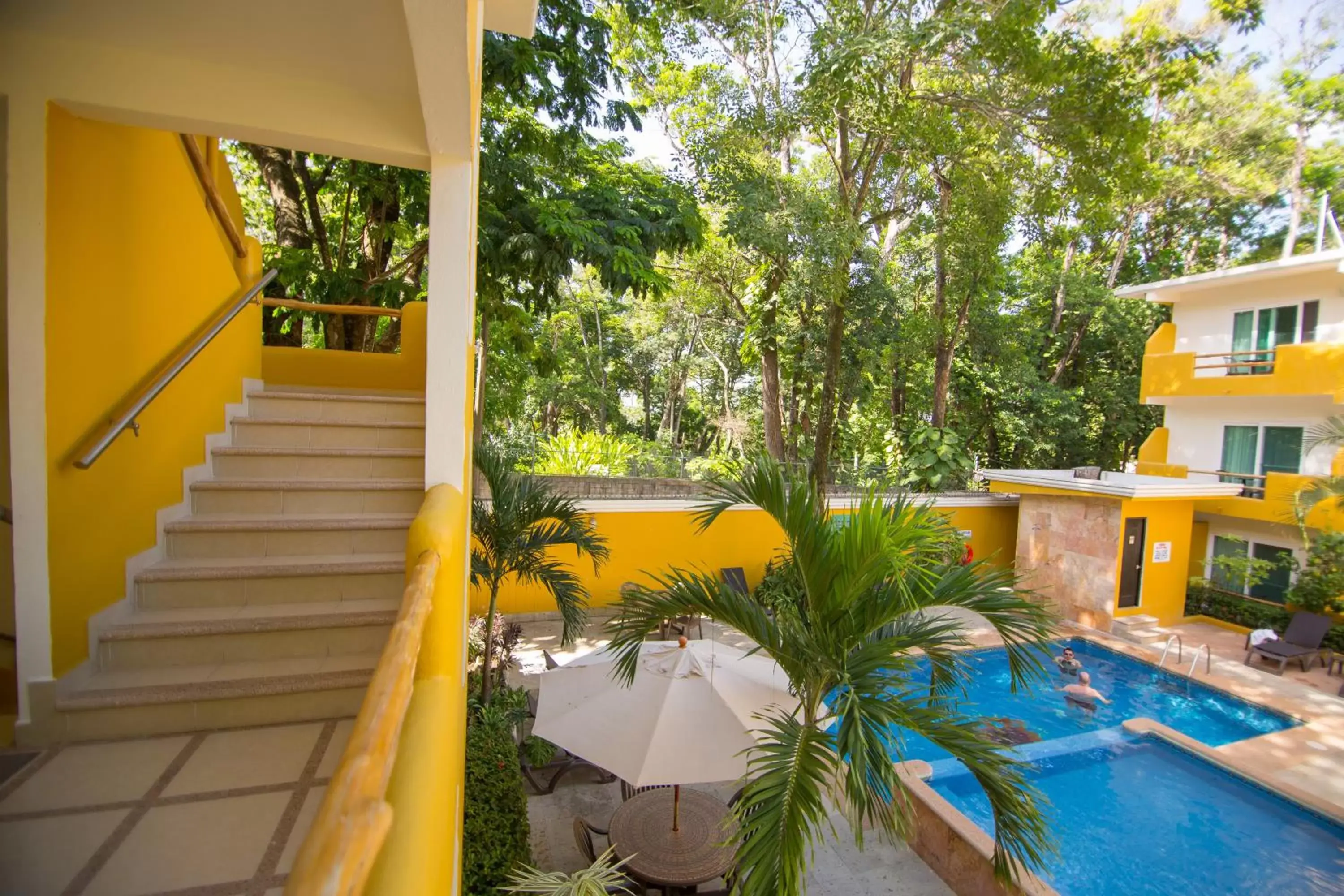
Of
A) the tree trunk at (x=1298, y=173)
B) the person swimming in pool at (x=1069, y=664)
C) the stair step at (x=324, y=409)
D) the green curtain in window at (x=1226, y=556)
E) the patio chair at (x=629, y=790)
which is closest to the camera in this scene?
the stair step at (x=324, y=409)

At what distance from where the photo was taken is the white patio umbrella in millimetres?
4012

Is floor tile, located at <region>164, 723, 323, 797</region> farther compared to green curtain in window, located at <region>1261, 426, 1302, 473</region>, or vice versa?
green curtain in window, located at <region>1261, 426, 1302, 473</region>

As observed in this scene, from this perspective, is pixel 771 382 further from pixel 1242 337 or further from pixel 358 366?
pixel 358 366

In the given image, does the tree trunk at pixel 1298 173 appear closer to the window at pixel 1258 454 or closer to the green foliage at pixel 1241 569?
the window at pixel 1258 454

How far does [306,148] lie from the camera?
293 centimetres


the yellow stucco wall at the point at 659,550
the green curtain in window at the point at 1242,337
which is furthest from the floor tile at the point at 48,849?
the green curtain in window at the point at 1242,337

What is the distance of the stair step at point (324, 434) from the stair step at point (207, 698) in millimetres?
1670

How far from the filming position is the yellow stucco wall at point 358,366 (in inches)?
233

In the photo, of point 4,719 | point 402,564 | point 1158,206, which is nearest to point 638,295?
point 402,564

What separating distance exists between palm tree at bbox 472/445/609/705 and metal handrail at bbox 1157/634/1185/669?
356 inches

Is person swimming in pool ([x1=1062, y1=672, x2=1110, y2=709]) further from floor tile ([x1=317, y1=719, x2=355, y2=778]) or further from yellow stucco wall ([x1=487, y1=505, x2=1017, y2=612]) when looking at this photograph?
floor tile ([x1=317, y1=719, x2=355, y2=778])

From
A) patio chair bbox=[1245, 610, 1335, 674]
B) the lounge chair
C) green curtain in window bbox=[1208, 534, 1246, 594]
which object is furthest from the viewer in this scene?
green curtain in window bbox=[1208, 534, 1246, 594]

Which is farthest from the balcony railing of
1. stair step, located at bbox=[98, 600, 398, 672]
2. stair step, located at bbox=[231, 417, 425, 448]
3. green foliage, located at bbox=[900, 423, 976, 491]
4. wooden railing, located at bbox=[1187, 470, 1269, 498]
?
stair step, located at bbox=[98, 600, 398, 672]

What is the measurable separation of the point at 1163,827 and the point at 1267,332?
11552 mm
